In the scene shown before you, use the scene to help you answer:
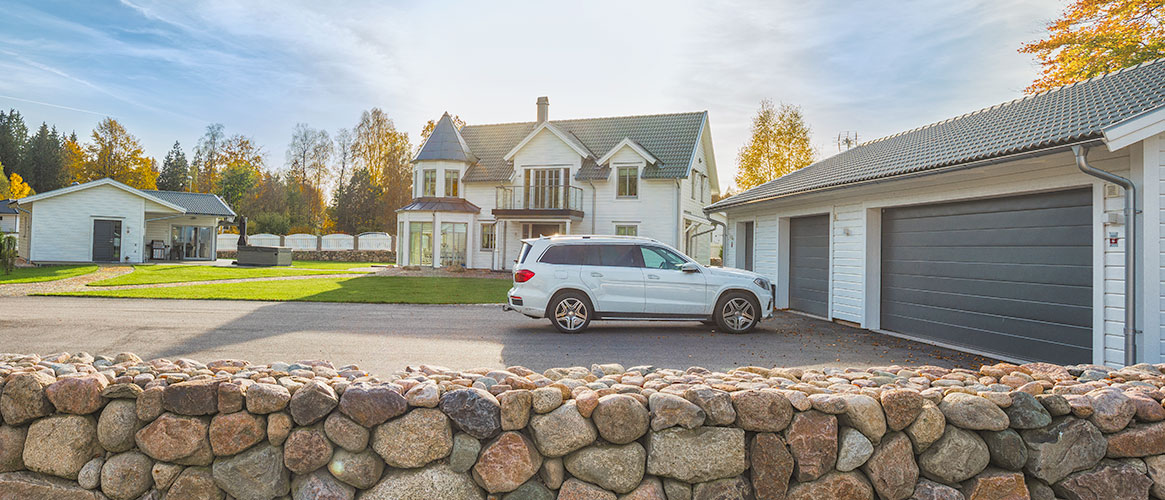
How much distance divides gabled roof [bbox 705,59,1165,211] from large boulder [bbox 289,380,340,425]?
769 centimetres

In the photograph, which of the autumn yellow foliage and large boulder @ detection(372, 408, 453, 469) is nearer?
large boulder @ detection(372, 408, 453, 469)

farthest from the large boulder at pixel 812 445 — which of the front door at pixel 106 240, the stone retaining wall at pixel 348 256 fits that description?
the stone retaining wall at pixel 348 256

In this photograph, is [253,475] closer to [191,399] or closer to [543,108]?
[191,399]

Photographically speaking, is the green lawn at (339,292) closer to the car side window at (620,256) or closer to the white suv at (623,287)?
the white suv at (623,287)

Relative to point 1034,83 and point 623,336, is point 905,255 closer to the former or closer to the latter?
point 623,336

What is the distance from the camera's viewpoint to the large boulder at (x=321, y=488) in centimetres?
322

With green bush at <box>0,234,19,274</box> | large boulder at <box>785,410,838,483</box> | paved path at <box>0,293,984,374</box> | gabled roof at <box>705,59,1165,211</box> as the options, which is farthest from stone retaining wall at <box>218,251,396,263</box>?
large boulder at <box>785,410,838,483</box>

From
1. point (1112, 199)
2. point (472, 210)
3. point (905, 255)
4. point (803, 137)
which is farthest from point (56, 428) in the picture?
point (803, 137)

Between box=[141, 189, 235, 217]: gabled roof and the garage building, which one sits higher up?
box=[141, 189, 235, 217]: gabled roof

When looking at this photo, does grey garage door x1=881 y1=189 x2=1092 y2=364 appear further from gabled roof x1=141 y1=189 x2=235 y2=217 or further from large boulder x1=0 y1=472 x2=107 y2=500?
gabled roof x1=141 y1=189 x2=235 y2=217

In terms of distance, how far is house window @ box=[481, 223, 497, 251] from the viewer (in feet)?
95.2

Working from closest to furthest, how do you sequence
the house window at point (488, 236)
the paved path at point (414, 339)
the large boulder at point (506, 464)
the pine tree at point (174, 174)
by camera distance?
the large boulder at point (506, 464) → the paved path at point (414, 339) → the house window at point (488, 236) → the pine tree at point (174, 174)

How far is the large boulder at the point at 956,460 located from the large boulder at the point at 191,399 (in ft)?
12.5

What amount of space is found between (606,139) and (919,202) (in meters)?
19.9
